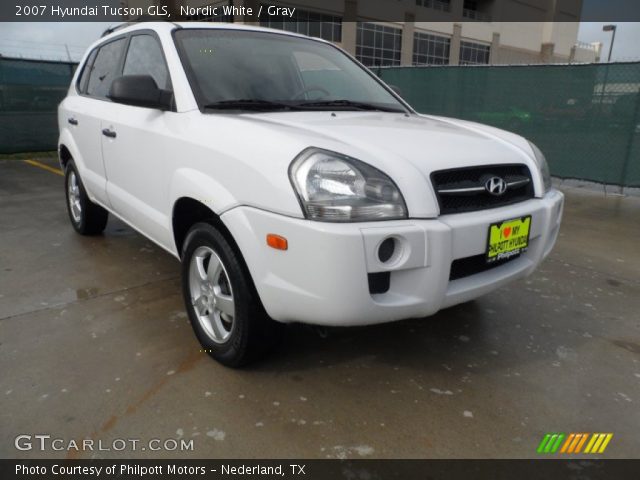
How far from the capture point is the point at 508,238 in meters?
2.25

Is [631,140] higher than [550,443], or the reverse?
[631,140]

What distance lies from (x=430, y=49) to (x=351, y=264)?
3903cm

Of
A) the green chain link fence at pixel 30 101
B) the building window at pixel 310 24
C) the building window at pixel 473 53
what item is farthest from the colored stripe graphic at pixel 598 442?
the building window at pixel 473 53

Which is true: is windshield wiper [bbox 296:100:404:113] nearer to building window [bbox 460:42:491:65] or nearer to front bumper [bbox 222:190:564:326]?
front bumper [bbox 222:190:564:326]

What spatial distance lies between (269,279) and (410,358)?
3.36 ft

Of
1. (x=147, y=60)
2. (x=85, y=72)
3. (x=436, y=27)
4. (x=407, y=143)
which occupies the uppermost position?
(x=436, y=27)

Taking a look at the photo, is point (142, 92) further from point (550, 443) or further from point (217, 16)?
point (217, 16)

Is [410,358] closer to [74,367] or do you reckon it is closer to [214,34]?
[74,367]

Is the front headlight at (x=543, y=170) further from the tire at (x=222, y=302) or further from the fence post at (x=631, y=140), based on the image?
the fence post at (x=631, y=140)

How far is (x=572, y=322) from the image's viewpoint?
307 cm

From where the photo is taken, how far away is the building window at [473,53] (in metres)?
39.8

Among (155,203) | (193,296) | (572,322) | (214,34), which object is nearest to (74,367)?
(193,296)

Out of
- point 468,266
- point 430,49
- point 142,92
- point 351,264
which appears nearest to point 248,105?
point 142,92

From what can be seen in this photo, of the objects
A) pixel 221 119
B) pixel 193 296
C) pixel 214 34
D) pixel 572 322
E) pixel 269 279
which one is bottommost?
pixel 572 322
